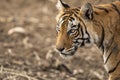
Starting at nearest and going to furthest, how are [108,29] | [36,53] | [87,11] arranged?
[87,11] < [108,29] < [36,53]

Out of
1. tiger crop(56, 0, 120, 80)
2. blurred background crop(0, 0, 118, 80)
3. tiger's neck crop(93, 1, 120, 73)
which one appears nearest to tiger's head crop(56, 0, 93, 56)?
tiger crop(56, 0, 120, 80)

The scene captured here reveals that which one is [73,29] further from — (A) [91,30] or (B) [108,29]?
(B) [108,29]

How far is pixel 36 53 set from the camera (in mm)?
7590

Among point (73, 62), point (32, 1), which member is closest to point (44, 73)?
point (73, 62)

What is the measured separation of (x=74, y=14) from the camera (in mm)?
5078

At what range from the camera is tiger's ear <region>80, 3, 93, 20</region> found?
4982mm

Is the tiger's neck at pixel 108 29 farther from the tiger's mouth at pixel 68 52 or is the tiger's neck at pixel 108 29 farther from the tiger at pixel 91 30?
the tiger's mouth at pixel 68 52

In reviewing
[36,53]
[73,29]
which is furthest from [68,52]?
[36,53]

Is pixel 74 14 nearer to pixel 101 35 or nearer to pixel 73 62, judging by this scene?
pixel 101 35

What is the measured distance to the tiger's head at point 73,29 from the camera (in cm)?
498

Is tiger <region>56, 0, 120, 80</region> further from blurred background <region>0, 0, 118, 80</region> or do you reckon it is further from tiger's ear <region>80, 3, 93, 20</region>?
blurred background <region>0, 0, 118, 80</region>

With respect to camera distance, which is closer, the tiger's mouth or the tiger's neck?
the tiger's mouth

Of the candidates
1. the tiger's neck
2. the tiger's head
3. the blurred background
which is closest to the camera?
the tiger's head

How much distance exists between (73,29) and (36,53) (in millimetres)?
2610
